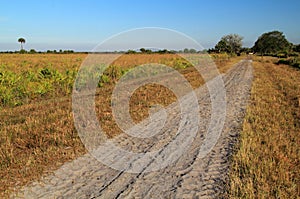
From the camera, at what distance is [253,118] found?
7.18 metres

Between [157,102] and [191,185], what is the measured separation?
572cm

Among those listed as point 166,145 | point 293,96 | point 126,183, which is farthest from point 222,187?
point 293,96

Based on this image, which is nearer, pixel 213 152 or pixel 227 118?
pixel 213 152

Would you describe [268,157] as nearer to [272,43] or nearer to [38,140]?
[38,140]

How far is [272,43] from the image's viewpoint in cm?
9438

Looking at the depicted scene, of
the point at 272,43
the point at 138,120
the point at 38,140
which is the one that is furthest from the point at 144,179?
the point at 272,43

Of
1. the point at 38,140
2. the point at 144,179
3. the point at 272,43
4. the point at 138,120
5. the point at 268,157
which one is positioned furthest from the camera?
the point at 272,43

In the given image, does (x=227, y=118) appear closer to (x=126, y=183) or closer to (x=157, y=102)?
(x=157, y=102)

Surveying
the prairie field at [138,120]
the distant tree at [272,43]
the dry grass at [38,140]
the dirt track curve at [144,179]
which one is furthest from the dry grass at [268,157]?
the distant tree at [272,43]

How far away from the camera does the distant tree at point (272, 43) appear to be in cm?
9325

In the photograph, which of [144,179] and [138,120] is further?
[138,120]

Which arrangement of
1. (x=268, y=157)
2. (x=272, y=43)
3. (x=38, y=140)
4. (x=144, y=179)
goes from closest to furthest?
(x=144, y=179), (x=268, y=157), (x=38, y=140), (x=272, y=43)

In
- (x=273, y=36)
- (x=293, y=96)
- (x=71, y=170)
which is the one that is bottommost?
(x=71, y=170)

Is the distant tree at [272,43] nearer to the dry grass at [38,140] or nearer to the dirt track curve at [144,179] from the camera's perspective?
the dry grass at [38,140]
